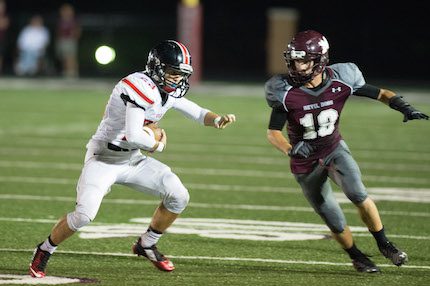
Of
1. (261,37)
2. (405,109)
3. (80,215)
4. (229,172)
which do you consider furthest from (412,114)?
(261,37)

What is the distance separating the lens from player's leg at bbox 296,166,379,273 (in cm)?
683

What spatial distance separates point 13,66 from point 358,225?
75.3ft

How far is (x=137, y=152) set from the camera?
6.85 meters

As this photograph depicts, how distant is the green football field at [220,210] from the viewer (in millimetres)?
6797

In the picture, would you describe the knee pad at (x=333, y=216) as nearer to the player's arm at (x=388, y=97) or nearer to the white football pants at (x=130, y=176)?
the player's arm at (x=388, y=97)

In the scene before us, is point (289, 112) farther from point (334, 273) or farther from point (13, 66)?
point (13, 66)

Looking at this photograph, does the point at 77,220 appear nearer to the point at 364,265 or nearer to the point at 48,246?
the point at 48,246

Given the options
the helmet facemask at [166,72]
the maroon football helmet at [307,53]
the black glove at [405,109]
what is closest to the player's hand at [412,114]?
the black glove at [405,109]

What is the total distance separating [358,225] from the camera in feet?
28.6

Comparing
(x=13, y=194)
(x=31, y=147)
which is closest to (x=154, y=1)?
(x=31, y=147)

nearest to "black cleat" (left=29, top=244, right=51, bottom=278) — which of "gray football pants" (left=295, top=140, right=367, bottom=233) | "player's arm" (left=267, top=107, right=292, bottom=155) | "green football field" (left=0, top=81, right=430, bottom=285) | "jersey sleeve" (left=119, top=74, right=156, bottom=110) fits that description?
"green football field" (left=0, top=81, right=430, bottom=285)

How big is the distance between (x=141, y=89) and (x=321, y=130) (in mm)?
1168

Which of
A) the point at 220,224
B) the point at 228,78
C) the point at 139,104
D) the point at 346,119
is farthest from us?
the point at 228,78

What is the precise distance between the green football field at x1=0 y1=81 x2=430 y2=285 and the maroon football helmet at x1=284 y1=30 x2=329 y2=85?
1.19 m
